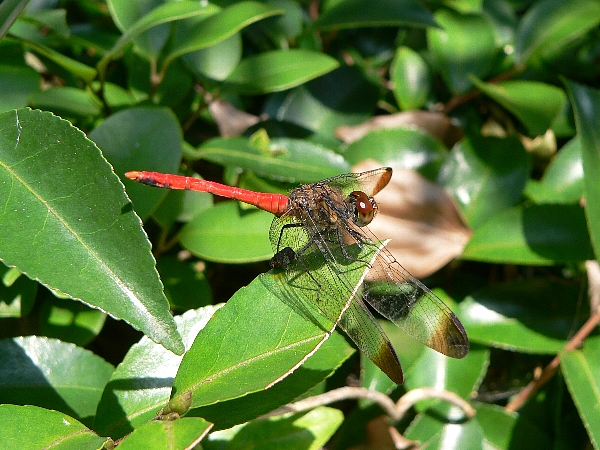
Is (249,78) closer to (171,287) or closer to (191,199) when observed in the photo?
(191,199)

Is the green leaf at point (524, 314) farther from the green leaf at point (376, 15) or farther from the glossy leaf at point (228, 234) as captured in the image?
the green leaf at point (376, 15)

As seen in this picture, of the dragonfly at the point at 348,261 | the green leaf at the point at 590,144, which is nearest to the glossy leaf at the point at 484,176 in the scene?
the green leaf at the point at 590,144

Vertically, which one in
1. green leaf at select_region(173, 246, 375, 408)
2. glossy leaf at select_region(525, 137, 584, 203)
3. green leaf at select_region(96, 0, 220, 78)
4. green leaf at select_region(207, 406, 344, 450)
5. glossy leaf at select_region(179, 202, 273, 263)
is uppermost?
green leaf at select_region(96, 0, 220, 78)

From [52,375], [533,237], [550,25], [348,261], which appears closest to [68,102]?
[52,375]

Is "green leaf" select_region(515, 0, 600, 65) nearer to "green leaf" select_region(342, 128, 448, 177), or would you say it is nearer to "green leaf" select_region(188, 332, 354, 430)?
"green leaf" select_region(342, 128, 448, 177)

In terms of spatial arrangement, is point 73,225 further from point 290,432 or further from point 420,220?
A: point 420,220

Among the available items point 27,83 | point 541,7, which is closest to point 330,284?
point 27,83

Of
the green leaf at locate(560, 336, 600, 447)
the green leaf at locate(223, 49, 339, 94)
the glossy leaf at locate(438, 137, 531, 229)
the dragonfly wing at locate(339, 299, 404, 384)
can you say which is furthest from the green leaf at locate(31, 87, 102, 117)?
the green leaf at locate(560, 336, 600, 447)
